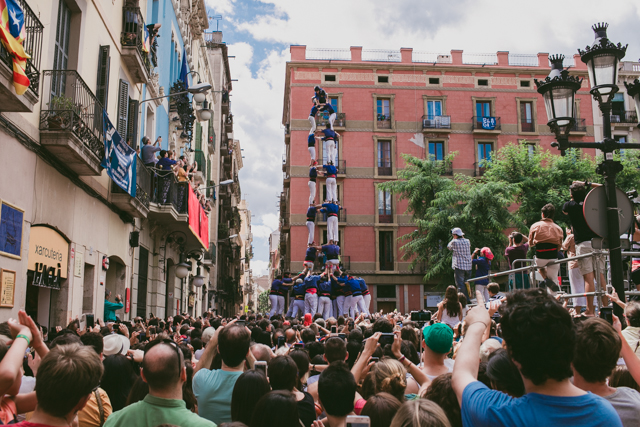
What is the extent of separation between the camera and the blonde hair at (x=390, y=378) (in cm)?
426

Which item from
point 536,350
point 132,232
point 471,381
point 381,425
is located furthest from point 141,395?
point 132,232

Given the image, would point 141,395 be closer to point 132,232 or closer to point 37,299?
point 37,299

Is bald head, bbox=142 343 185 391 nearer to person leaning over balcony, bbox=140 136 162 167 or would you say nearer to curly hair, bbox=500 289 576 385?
curly hair, bbox=500 289 576 385

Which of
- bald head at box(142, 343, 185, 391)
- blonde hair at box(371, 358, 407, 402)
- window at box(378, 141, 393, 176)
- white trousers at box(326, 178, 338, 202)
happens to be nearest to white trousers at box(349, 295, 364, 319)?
white trousers at box(326, 178, 338, 202)

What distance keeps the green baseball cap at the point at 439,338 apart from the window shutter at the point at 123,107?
13364 millimetres

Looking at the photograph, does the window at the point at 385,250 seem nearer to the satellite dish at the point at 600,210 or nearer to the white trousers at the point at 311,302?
the white trousers at the point at 311,302

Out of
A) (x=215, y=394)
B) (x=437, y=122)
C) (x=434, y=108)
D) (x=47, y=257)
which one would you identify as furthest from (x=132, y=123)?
(x=434, y=108)

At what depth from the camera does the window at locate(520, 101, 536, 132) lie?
42.2m

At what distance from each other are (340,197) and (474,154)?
33.1ft

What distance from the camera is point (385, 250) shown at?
40062mm

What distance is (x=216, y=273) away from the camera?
42.1 metres

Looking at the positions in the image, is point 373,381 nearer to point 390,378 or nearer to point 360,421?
point 390,378

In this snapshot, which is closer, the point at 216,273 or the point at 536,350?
the point at 536,350

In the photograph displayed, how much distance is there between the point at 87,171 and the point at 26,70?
3399mm
